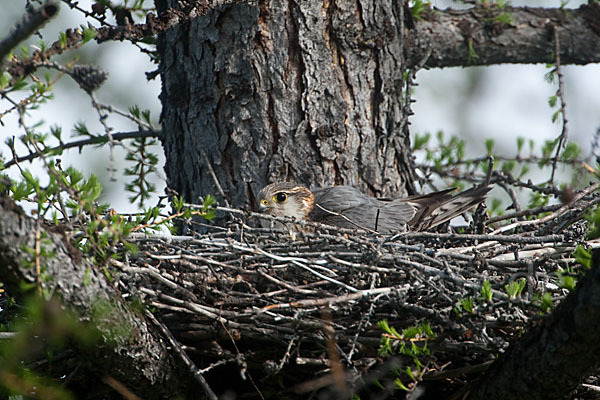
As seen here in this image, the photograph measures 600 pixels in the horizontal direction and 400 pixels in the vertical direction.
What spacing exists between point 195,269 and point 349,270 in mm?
709

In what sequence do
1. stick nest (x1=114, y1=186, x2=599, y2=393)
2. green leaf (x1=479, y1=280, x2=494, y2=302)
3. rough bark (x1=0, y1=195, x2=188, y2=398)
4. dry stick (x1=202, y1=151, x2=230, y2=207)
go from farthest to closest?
dry stick (x1=202, y1=151, x2=230, y2=207) < stick nest (x1=114, y1=186, x2=599, y2=393) < green leaf (x1=479, y1=280, x2=494, y2=302) < rough bark (x1=0, y1=195, x2=188, y2=398)

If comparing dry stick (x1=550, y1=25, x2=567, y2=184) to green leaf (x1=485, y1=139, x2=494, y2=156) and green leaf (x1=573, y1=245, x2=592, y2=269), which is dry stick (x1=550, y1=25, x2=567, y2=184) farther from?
green leaf (x1=573, y1=245, x2=592, y2=269)

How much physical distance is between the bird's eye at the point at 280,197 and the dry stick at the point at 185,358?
1741mm

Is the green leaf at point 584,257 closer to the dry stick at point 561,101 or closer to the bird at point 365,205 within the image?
the bird at point 365,205

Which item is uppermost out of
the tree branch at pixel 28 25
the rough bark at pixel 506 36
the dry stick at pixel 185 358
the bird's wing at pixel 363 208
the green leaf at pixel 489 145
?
the rough bark at pixel 506 36

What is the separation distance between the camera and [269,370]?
8.68ft

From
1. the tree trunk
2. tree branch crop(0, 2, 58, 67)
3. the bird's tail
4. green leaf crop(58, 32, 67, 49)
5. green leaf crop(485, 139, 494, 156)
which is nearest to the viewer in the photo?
tree branch crop(0, 2, 58, 67)

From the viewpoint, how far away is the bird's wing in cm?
437

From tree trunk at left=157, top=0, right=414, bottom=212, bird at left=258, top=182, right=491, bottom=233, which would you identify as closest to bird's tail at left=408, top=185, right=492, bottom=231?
bird at left=258, top=182, right=491, bottom=233

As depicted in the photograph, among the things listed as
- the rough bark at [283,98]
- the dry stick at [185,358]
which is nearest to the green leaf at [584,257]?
the dry stick at [185,358]

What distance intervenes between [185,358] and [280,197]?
71.9 inches

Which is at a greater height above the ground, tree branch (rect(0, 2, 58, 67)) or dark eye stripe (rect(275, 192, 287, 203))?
tree branch (rect(0, 2, 58, 67))

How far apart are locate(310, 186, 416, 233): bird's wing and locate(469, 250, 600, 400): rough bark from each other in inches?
69.4

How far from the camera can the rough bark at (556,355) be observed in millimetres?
2109
